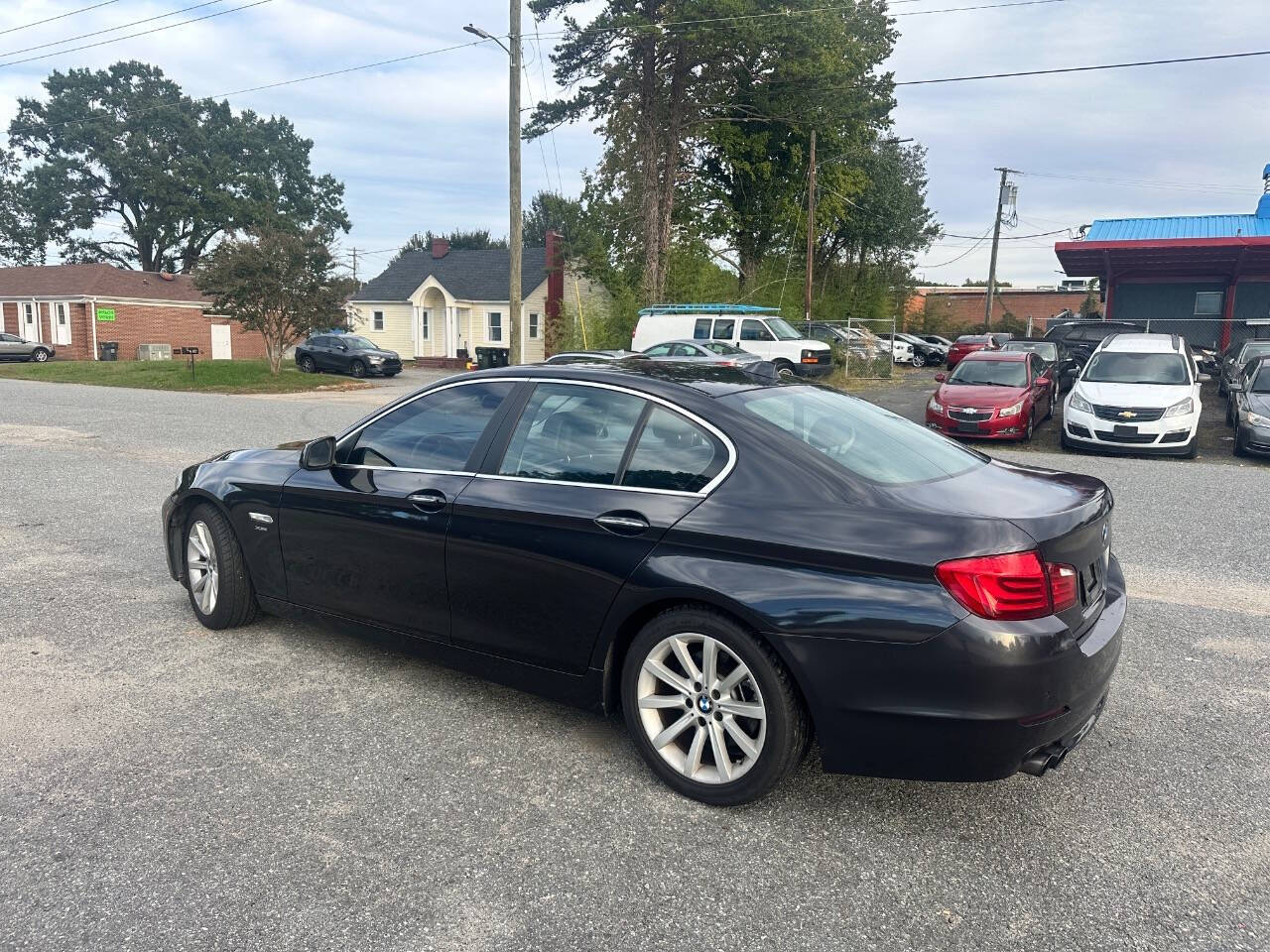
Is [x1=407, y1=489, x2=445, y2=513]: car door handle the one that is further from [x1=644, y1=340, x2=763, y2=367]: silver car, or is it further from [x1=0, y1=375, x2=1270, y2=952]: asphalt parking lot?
[x1=644, y1=340, x2=763, y2=367]: silver car

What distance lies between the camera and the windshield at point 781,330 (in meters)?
26.4

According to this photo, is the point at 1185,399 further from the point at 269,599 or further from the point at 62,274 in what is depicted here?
the point at 62,274

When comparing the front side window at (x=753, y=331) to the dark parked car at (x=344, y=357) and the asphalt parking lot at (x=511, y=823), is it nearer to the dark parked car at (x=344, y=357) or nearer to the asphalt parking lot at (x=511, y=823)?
the dark parked car at (x=344, y=357)

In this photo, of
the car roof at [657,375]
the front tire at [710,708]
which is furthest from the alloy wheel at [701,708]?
the car roof at [657,375]

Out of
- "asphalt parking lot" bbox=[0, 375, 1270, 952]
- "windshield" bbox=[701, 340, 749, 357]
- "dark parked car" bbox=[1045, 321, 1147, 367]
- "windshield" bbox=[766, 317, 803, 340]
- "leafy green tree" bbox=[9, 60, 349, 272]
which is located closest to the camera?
"asphalt parking lot" bbox=[0, 375, 1270, 952]

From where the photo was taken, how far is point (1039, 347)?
21.4 m

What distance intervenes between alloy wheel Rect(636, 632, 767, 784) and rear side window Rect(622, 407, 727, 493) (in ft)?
1.86

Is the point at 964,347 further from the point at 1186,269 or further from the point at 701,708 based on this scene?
the point at 701,708

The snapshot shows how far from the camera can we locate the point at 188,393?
24.8 m

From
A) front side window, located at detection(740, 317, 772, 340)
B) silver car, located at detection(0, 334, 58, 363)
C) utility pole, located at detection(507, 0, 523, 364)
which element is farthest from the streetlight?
silver car, located at detection(0, 334, 58, 363)

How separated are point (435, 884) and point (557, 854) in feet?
1.30

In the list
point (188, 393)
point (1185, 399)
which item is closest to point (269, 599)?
point (1185, 399)

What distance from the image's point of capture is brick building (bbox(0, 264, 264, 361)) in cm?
4459

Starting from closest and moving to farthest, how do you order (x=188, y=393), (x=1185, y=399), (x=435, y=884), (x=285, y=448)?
(x=435, y=884), (x=285, y=448), (x=1185, y=399), (x=188, y=393)
